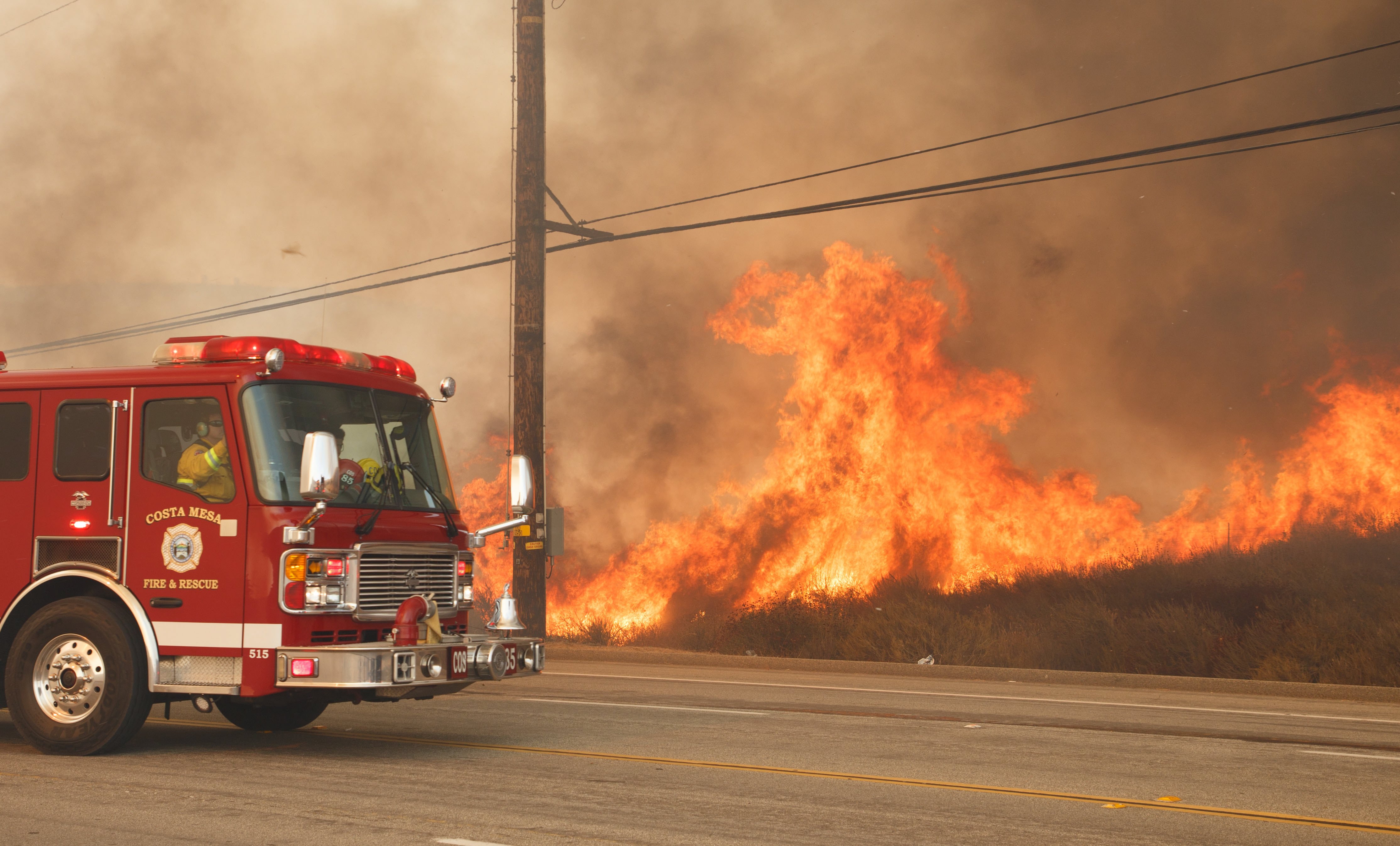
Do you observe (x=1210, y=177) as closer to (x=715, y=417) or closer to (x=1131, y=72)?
(x=1131, y=72)

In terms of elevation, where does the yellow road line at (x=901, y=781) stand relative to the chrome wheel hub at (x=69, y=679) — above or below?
below

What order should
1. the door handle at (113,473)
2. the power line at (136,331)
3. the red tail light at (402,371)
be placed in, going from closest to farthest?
the door handle at (113,473)
the red tail light at (402,371)
the power line at (136,331)

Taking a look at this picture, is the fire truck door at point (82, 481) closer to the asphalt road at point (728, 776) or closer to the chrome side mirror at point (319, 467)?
the asphalt road at point (728, 776)

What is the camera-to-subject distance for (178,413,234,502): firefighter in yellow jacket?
7523 mm

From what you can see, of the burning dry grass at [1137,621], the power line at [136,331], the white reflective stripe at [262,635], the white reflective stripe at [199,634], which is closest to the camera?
the white reflective stripe at [262,635]

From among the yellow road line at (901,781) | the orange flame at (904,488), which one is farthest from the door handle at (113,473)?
the orange flame at (904,488)

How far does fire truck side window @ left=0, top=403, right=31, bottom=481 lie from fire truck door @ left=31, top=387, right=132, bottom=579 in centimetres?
11

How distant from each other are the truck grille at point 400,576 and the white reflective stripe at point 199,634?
72 centimetres

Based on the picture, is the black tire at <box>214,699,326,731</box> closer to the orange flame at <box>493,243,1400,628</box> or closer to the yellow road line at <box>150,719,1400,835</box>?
the yellow road line at <box>150,719,1400,835</box>

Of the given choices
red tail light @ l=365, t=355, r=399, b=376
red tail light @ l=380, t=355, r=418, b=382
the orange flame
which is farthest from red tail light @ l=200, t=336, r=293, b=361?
the orange flame

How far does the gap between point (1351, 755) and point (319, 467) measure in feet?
23.4

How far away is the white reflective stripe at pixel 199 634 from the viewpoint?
734cm

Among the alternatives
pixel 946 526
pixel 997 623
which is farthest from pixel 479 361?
pixel 997 623

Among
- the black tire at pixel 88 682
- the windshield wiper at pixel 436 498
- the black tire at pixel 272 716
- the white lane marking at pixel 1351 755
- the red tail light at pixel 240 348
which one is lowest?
the white lane marking at pixel 1351 755
